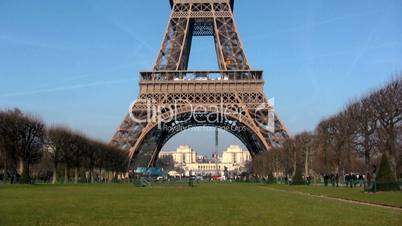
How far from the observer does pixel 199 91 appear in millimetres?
65938

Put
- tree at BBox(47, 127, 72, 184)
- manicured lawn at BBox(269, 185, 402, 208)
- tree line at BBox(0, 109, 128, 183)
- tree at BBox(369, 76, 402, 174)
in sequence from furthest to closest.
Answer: tree at BBox(47, 127, 72, 184), tree line at BBox(0, 109, 128, 183), tree at BBox(369, 76, 402, 174), manicured lawn at BBox(269, 185, 402, 208)

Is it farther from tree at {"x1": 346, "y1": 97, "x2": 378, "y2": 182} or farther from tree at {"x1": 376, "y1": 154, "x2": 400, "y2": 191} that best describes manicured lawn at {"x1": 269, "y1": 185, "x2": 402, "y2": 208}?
tree at {"x1": 346, "y1": 97, "x2": 378, "y2": 182}

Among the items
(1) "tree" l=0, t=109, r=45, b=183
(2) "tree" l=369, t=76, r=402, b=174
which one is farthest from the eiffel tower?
(2) "tree" l=369, t=76, r=402, b=174

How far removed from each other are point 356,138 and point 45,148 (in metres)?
35.3

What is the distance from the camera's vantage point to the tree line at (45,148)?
54.0m

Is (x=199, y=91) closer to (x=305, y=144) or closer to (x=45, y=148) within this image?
(x=305, y=144)

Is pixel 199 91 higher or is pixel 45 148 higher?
pixel 199 91

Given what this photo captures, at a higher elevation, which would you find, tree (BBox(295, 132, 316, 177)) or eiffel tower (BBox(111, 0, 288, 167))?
eiffel tower (BBox(111, 0, 288, 167))

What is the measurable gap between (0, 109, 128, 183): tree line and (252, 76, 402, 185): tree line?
21246mm

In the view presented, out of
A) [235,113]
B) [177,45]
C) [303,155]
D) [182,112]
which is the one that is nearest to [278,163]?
[303,155]

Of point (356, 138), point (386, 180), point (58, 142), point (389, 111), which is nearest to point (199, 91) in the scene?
point (58, 142)

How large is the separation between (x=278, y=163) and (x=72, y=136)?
27.1 metres

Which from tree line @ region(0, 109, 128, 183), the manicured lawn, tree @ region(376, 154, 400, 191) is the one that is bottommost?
the manicured lawn

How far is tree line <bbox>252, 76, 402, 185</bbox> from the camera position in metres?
45.6
